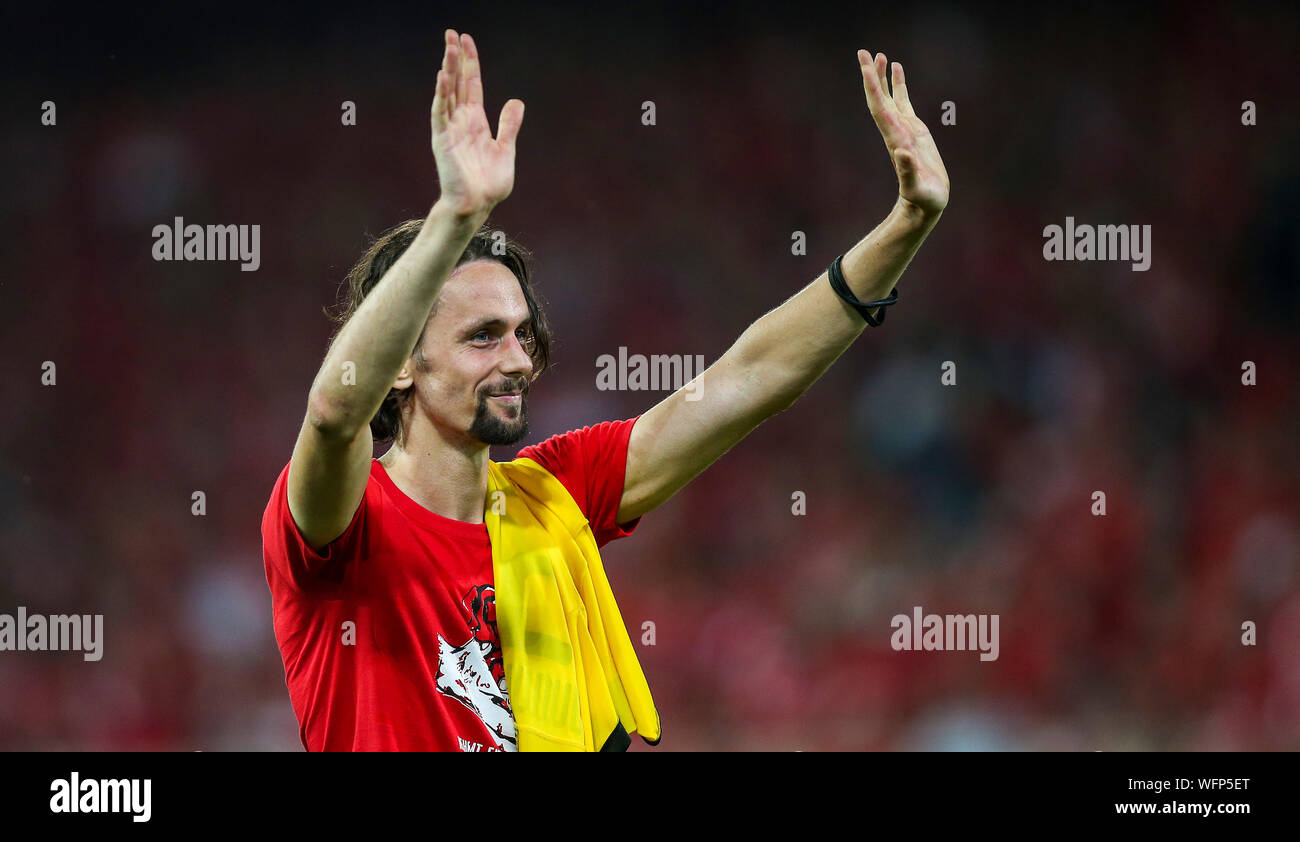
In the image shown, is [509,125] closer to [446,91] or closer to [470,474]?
[446,91]

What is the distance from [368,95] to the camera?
6023 mm

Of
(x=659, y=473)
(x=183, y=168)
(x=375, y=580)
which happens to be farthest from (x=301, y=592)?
(x=183, y=168)

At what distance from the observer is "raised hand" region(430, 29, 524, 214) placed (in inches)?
77.5

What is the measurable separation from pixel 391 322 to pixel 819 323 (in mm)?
953

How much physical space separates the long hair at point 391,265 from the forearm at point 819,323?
51cm

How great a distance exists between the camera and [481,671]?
237 centimetres

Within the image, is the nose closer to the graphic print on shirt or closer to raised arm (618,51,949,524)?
raised arm (618,51,949,524)

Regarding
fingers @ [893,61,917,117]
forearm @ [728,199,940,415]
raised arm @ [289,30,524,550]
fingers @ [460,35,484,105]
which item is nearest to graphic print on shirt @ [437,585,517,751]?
raised arm @ [289,30,524,550]

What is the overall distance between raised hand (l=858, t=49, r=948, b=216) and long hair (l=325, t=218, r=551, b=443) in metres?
0.83

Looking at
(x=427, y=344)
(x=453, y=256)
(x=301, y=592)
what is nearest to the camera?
(x=453, y=256)

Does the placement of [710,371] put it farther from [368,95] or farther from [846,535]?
[368,95]

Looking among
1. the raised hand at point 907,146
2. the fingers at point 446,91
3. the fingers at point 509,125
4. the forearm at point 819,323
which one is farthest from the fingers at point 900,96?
the fingers at point 446,91

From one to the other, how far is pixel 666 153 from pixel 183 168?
2.28 meters

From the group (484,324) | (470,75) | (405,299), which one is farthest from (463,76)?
(484,324)
